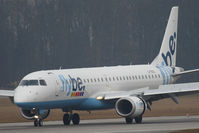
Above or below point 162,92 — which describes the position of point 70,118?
below

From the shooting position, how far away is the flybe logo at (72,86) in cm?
4862

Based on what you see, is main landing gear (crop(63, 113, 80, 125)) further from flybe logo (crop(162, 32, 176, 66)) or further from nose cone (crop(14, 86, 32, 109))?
flybe logo (crop(162, 32, 176, 66))

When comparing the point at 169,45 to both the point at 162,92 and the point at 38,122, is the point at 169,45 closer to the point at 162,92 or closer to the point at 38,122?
the point at 162,92

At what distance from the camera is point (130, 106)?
50.5m

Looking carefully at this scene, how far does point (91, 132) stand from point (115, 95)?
10.7 m

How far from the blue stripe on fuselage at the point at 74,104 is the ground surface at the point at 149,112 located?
8910 millimetres

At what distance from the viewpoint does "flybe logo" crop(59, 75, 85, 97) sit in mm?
48625

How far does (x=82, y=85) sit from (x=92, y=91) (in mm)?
1282

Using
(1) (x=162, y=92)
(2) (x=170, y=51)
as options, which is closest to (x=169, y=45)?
(2) (x=170, y=51)

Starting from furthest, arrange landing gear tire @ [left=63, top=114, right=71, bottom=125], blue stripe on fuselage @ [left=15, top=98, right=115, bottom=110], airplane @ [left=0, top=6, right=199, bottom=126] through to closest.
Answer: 1. landing gear tire @ [left=63, top=114, right=71, bottom=125]
2. airplane @ [left=0, top=6, right=199, bottom=126]
3. blue stripe on fuselage @ [left=15, top=98, right=115, bottom=110]

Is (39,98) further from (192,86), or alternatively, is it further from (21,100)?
→ (192,86)

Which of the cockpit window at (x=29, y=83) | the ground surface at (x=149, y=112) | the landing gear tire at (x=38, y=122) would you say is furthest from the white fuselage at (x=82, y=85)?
the ground surface at (x=149, y=112)

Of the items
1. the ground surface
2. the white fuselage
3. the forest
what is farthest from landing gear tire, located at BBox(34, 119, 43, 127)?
the forest

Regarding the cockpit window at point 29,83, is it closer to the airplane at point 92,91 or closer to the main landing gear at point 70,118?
the airplane at point 92,91
